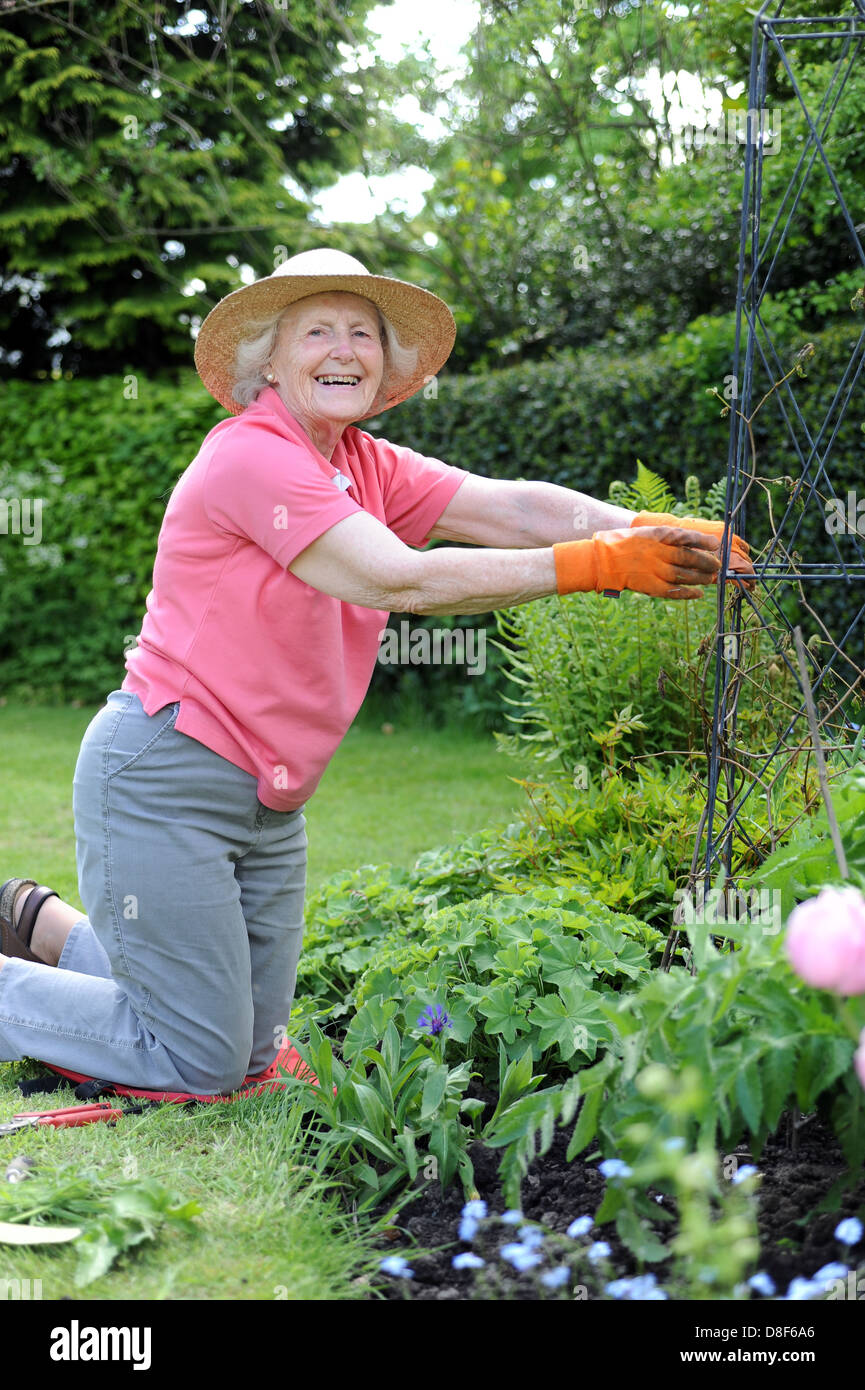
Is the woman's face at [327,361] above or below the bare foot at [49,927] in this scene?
above

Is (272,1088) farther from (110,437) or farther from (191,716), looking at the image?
(110,437)

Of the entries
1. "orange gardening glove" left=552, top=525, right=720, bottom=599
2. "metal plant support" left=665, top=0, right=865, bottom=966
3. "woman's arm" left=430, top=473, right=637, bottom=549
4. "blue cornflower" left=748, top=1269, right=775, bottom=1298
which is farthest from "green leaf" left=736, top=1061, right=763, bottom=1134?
"woman's arm" left=430, top=473, right=637, bottom=549

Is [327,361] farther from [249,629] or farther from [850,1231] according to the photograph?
[850,1231]

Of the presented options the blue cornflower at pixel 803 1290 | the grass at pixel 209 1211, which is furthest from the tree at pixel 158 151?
the blue cornflower at pixel 803 1290

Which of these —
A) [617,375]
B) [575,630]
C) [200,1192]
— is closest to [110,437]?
[617,375]

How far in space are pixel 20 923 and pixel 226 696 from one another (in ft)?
2.72

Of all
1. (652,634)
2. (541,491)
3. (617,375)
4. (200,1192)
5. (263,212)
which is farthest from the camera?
(263,212)

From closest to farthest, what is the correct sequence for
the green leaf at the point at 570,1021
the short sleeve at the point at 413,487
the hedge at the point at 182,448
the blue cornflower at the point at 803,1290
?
the blue cornflower at the point at 803,1290 < the green leaf at the point at 570,1021 < the short sleeve at the point at 413,487 < the hedge at the point at 182,448

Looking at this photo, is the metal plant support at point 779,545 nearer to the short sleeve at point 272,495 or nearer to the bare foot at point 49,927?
the short sleeve at point 272,495

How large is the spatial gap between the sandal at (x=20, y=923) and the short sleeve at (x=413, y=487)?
116cm

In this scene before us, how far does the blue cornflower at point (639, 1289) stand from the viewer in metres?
1.38

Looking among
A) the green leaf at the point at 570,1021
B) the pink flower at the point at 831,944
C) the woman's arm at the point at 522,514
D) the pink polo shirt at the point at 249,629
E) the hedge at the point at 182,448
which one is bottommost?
the green leaf at the point at 570,1021
